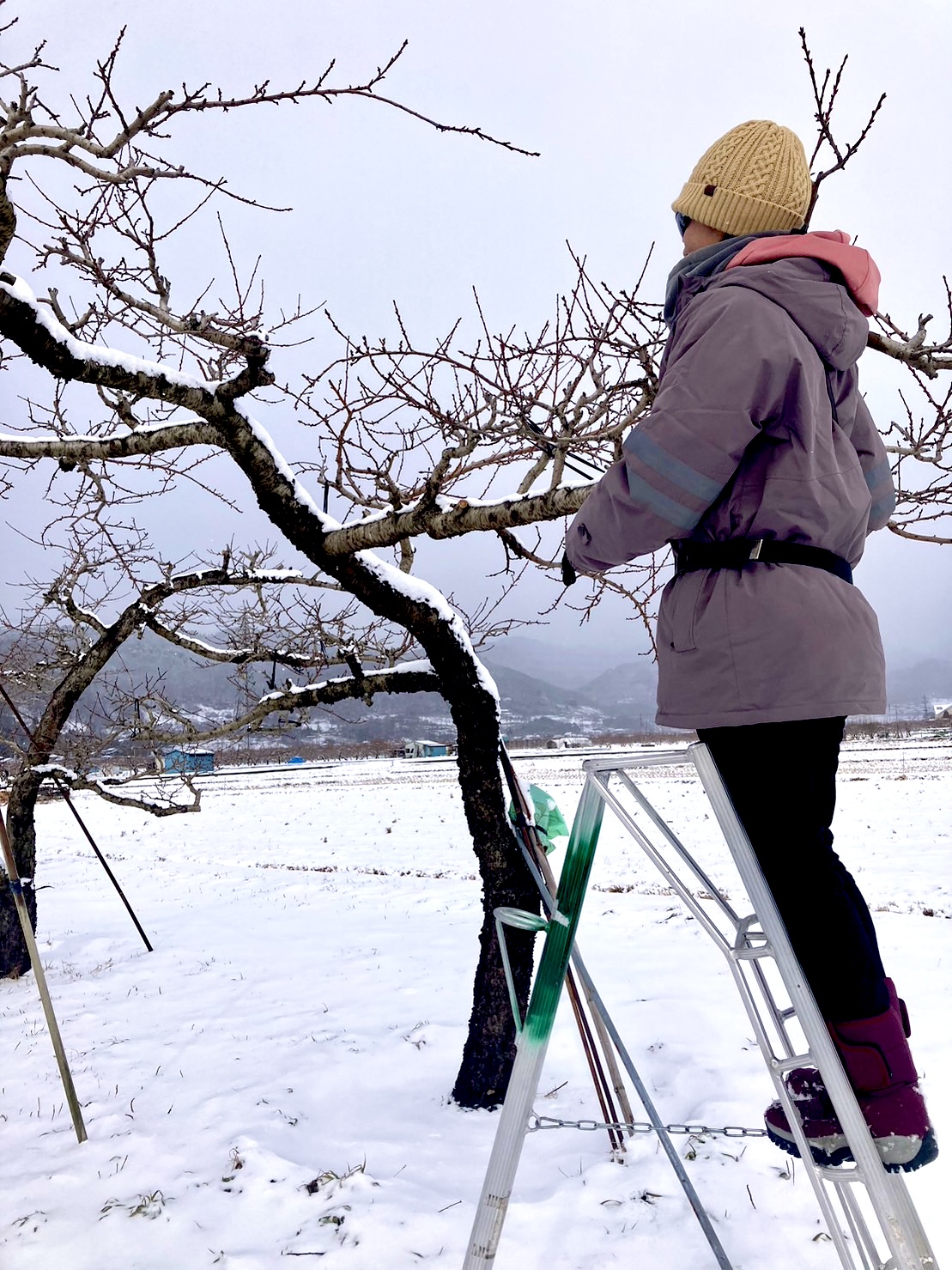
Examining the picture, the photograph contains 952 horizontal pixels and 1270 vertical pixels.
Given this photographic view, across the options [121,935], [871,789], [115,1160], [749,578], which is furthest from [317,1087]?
[871,789]

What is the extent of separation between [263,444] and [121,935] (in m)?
6.01

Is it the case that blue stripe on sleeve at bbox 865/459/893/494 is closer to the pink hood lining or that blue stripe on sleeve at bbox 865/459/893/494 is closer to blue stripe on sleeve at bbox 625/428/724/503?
the pink hood lining

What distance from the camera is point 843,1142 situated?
144 cm

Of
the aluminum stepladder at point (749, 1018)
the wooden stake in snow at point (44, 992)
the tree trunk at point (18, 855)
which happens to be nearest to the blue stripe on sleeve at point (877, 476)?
the aluminum stepladder at point (749, 1018)

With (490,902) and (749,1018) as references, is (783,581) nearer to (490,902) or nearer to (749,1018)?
(749,1018)

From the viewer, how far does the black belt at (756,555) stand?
Result: 142cm

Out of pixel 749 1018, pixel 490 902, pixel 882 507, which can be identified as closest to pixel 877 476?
pixel 882 507

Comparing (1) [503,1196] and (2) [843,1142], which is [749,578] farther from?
(1) [503,1196]

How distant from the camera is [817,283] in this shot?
1.44m

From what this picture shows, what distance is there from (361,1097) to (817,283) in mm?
3584

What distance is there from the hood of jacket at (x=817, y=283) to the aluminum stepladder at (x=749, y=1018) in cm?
84

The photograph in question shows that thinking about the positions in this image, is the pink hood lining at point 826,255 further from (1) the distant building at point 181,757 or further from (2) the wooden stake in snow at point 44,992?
(1) the distant building at point 181,757

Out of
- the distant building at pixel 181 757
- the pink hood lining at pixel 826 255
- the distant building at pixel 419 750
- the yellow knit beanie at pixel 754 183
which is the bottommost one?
the distant building at pixel 419 750

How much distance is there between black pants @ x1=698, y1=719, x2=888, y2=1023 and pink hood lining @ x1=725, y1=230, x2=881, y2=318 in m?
0.86
